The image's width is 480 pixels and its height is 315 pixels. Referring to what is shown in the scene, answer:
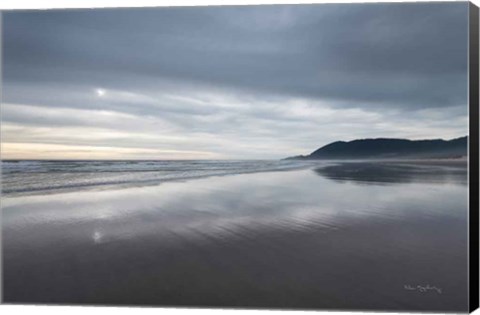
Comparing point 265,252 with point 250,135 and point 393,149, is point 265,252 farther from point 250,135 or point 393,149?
point 393,149

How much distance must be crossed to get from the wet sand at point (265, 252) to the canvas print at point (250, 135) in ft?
0.04

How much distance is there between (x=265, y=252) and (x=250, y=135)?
956mm

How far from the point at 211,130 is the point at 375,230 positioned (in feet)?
5.05

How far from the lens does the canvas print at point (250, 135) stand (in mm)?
3127

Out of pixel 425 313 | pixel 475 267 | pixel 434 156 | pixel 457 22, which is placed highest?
pixel 457 22

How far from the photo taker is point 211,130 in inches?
140

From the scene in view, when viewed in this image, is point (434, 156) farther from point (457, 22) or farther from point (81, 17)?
point (81, 17)

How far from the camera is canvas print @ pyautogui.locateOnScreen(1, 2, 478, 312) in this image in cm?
313

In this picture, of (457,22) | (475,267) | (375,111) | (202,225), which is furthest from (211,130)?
(475,267)
